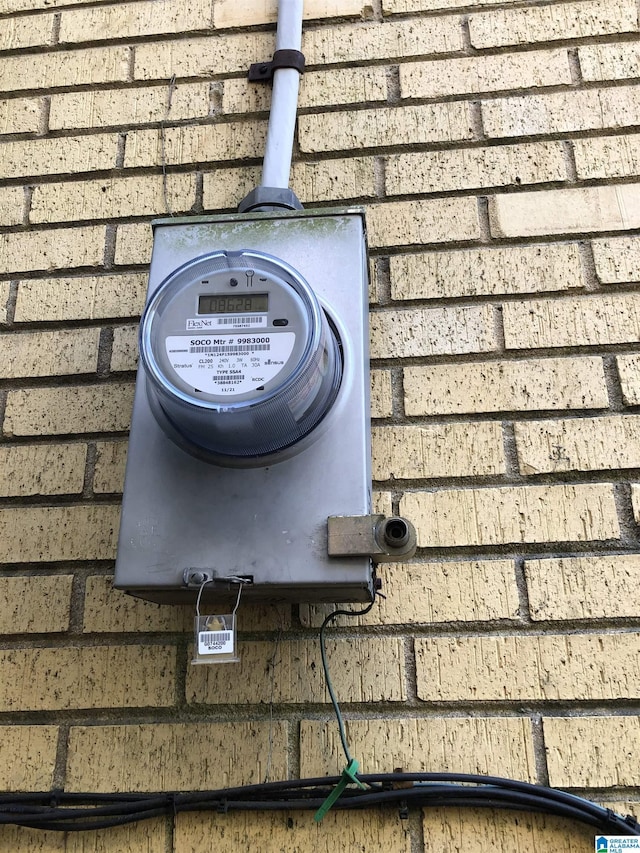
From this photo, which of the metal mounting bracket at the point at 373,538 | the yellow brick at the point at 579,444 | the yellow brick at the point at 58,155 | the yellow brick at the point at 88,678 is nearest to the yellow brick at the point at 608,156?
the yellow brick at the point at 579,444

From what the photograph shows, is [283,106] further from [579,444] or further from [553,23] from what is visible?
[579,444]

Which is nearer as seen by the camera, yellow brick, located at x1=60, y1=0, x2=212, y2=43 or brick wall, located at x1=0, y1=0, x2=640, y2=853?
brick wall, located at x1=0, y1=0, x2=640, y2=853

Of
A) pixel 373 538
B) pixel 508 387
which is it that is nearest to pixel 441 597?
pixel 373 538

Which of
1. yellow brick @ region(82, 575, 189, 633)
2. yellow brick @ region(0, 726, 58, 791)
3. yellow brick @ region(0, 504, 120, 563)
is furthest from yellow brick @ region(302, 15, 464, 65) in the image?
yellow brick @ region(0, 726, 58, 791)

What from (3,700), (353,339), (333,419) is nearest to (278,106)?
(353,339)

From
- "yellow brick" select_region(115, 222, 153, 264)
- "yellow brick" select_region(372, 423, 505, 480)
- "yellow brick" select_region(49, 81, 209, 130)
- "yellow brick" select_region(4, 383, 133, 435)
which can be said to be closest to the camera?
"yellow brick" select_region(372, 423, 505, 480)

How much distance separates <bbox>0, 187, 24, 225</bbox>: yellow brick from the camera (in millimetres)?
1594

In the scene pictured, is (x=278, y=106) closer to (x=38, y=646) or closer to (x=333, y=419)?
(x=333, y=419)

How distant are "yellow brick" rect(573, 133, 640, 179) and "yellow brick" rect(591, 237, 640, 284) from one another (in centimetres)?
15

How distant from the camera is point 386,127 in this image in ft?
5.07

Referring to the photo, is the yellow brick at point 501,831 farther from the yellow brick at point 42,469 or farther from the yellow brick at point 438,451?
the yellow brick at point 42,469

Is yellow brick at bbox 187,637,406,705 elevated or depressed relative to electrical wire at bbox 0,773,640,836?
elevated

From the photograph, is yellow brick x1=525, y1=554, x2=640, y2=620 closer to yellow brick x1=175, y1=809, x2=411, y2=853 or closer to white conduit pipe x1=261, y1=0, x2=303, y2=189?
yellow brick x1=175, y1=809, x2=411, y2=853

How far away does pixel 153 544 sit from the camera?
1071 mm
